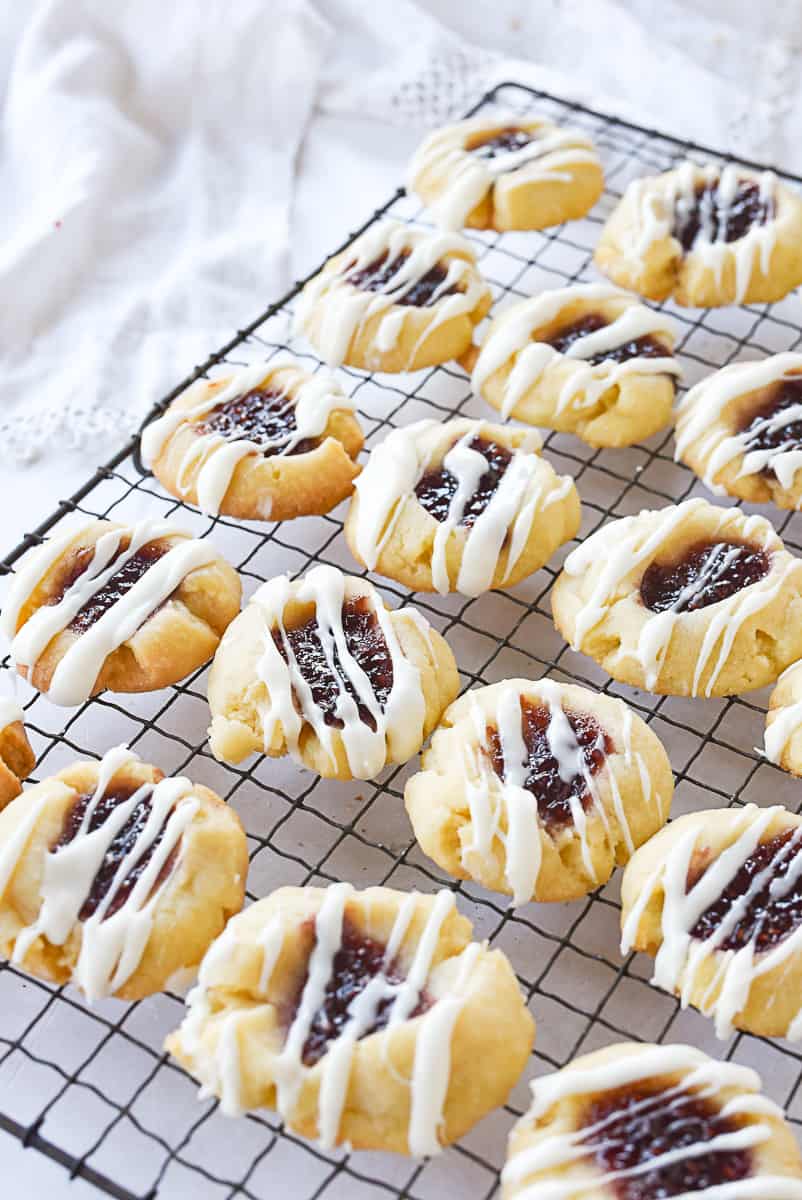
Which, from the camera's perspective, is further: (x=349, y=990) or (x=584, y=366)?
(x=584, y=366)

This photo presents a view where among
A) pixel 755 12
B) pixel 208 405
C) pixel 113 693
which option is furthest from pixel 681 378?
pixel 755 12

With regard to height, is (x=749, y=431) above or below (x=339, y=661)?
above

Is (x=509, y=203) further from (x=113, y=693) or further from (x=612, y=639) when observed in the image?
(x=113, y=693)

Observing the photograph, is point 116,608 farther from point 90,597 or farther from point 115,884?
point 115,884

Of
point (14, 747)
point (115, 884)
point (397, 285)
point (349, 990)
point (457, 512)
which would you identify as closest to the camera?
point (349, 990)

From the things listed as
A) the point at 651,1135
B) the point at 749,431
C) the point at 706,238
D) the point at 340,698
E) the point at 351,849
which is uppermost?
the point at 706,238

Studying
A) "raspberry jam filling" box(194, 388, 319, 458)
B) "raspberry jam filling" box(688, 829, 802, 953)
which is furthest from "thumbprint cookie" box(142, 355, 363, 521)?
"raspberry jam filling" box(688, 829, 802, 953)

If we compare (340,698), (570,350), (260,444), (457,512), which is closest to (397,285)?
(570,350)

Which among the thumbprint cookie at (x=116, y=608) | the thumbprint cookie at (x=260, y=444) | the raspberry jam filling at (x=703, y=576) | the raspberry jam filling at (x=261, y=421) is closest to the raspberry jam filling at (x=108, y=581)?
the thumbprint cookie at (x=116, y=608)

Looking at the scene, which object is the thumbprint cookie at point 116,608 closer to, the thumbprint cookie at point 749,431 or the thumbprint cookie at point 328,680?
the thumbprint cookie at point 328,680
